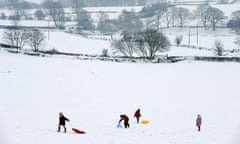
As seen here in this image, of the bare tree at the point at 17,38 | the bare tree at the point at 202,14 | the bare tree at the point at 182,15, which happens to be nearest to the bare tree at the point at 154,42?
the bare tree at the point at 17,38

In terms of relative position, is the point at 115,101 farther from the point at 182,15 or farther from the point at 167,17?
the point at 167,17

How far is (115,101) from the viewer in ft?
89.0

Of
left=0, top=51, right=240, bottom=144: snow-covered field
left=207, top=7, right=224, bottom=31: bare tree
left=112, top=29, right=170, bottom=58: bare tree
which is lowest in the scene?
left=0, top=51, right=240, bottom=144: snow-covered field

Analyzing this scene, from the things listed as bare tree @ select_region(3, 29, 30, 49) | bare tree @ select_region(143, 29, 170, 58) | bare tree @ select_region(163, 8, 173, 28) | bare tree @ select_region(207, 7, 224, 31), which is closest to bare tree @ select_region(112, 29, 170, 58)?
bare tree @ select_region(143, 29, 170, 58)

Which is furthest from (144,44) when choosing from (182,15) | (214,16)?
→ (182,15)

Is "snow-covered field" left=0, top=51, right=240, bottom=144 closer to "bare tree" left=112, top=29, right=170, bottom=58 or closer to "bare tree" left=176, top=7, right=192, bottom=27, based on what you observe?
"bare tree" left=112, top=29, right=170, bottom=58

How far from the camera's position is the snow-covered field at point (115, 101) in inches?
655

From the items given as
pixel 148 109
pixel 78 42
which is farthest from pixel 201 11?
pixel 148 109

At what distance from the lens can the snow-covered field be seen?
1664 centimetres

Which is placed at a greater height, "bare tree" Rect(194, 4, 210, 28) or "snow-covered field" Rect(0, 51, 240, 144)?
"bare tree" Rect(194, 4, 210, 28)

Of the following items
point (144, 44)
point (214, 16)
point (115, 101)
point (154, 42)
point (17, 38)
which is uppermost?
point (214, 16)

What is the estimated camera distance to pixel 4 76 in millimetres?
31969

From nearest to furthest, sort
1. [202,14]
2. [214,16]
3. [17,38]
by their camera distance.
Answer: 1. [17,38]
2. [214,16]
3. [202,14]

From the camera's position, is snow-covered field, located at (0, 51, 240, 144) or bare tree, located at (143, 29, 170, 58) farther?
bare tree, located at (143, 29, 170, 58)
